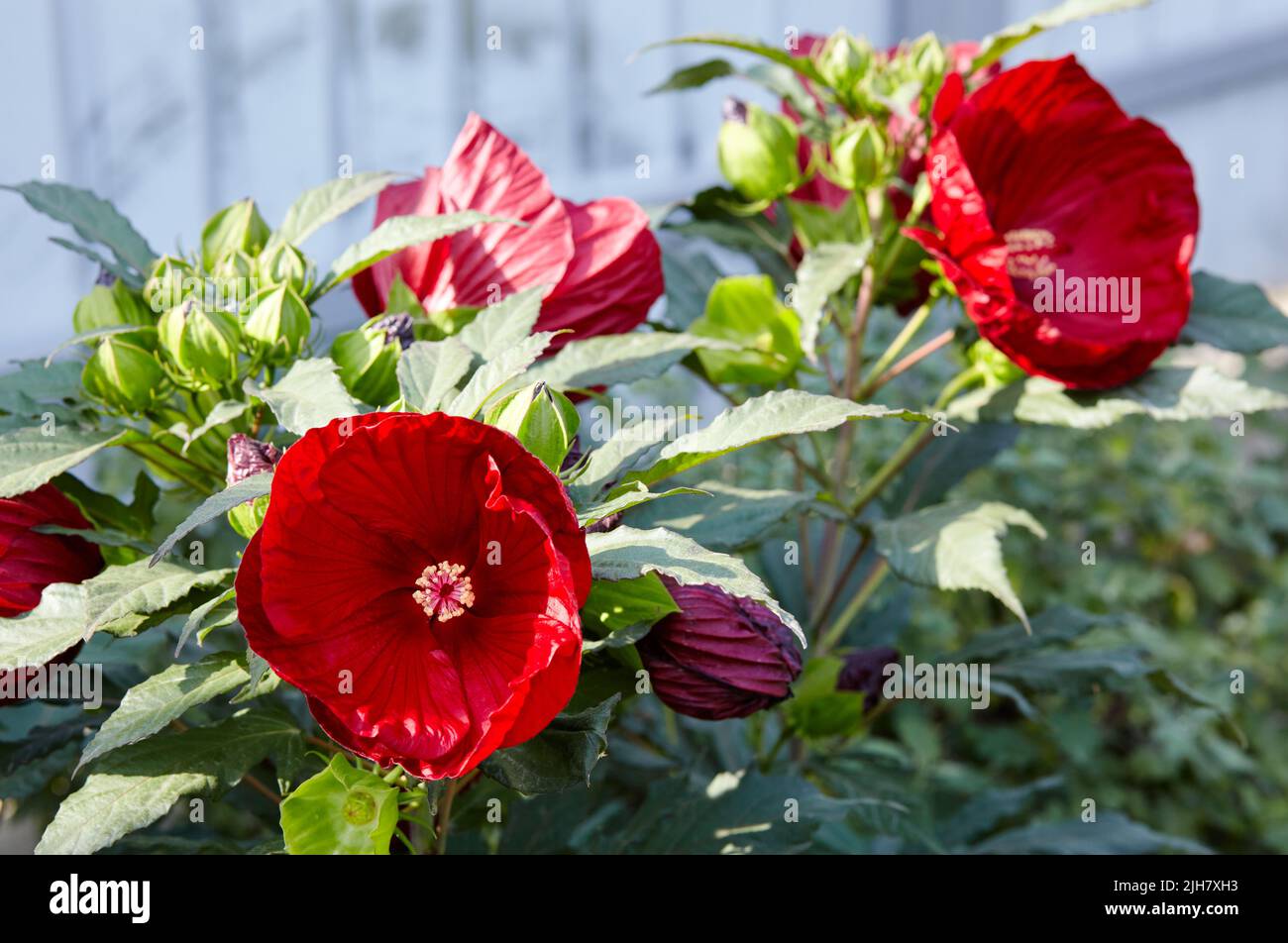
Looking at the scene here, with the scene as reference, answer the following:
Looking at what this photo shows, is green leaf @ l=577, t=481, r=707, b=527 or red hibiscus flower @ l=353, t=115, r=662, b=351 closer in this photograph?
green leaf @ l=577, t=481, r=707, b=527

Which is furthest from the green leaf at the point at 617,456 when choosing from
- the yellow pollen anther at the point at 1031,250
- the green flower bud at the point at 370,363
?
the yellow pollen anther at the point at 1031,250

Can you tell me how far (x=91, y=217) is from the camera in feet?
2.21

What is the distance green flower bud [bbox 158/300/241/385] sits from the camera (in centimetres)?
57

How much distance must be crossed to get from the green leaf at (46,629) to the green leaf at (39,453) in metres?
0.05

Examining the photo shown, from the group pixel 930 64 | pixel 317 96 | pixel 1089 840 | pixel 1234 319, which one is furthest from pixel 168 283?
pixel 317 96

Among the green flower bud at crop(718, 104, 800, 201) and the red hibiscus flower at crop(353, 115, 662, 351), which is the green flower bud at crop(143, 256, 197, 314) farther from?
the green flower bud at crop(718, 104, 800, 201)

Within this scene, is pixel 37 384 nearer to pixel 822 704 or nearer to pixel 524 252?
pixel 524 252

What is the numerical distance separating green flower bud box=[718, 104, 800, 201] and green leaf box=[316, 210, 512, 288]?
0.24m

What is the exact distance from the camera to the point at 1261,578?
87.1 inches

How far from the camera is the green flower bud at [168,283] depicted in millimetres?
605

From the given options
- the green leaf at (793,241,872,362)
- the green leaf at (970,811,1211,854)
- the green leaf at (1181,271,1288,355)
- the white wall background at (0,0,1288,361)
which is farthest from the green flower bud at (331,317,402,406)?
the white wall background at (0,0,1288,361)

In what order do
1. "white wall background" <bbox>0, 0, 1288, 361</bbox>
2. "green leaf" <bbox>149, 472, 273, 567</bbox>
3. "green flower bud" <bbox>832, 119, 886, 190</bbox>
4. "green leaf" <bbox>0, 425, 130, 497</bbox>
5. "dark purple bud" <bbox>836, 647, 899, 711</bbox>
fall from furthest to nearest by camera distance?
"white wall background" <bbox>0, 0, 1288, 361</bbox>, "dark purple bud" <bbox>836, 647, 899, 711</bbox>, "green flower bud" <bbox>832, 119, 886, 190</bbox>, "green leaf" <bbox>0, 425, 130, 497</bbox>, "green leaf" <bbox>149, 472, 273, 567</bbox>

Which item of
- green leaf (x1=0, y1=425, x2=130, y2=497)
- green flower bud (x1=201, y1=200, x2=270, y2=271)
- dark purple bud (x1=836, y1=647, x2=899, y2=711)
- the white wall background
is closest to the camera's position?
green leaf (x1=0, y1=425, x2=130, y2=497)
